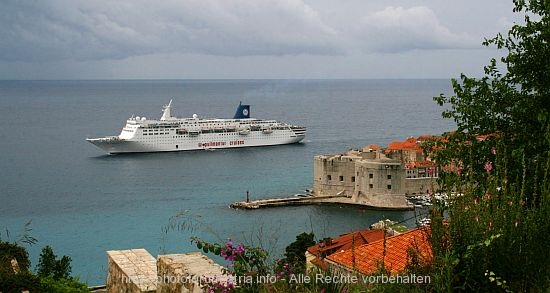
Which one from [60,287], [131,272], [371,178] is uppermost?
[131,272]

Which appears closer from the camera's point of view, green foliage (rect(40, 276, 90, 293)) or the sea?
green foliage (rect(40, 276, 90, 293))

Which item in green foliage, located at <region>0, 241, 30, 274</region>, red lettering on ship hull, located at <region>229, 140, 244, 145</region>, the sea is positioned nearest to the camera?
green foliage, located at <region>0, 241, 30, 274</region>

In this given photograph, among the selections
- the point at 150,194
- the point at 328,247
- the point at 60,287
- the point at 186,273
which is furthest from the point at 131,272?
the point at 150,194

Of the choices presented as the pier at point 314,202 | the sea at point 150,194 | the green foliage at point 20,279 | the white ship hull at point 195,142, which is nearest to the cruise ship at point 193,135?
the white ship hull at point 195,142

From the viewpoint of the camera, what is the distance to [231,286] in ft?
12.4

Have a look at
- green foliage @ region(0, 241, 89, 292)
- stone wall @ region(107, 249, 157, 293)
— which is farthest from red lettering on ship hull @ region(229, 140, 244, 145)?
stone wall @ region(107, 249, 157, 293)

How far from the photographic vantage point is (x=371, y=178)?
119ft

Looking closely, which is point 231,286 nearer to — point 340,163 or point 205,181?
point 340,163

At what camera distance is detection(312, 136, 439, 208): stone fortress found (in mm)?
35875

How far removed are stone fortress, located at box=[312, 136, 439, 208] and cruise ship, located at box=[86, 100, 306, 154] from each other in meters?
24.8

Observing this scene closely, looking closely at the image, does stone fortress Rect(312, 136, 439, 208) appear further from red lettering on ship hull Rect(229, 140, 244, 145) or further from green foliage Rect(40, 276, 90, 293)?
green foliage Rect(40, 276, 90, 293)

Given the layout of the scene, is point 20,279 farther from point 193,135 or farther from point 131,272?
point 193,135

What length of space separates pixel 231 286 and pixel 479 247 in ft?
4.52

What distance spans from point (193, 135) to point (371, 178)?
96.7 feet
